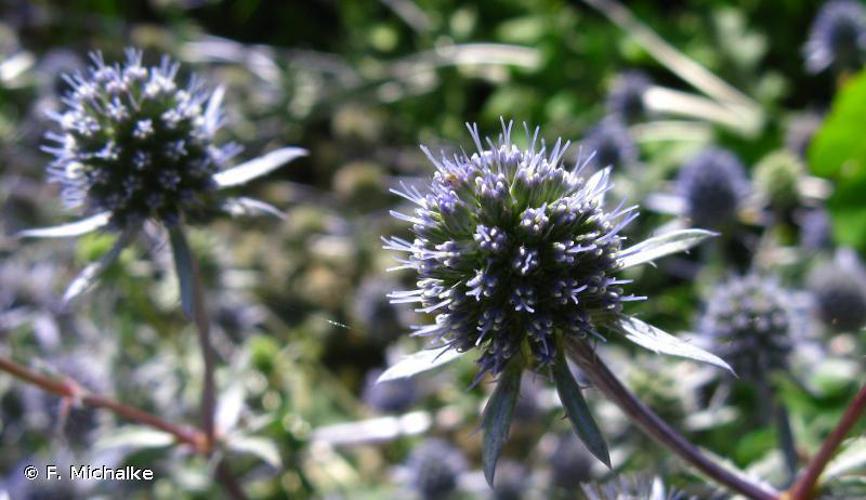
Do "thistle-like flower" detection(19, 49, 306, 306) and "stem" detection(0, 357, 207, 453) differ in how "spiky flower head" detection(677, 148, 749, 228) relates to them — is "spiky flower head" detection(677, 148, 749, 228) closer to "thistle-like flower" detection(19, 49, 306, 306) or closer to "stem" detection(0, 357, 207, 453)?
"thistle-like flower" detection(19, 49, 306, 306)

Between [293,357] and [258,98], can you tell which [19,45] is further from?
[293,357]

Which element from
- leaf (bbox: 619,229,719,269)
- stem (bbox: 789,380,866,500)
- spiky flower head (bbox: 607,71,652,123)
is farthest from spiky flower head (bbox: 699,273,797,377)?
spiky flower head (bbox: 607,71,652,123)

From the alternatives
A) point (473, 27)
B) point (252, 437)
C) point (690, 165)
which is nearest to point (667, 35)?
point (473, 27)

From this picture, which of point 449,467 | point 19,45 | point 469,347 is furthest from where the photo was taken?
point 19,45

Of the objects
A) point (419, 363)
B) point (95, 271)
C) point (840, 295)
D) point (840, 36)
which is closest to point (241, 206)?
point (95, 271)

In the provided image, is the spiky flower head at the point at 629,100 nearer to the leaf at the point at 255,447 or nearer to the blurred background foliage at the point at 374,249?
the blurred background foliage at the point at 374,249
